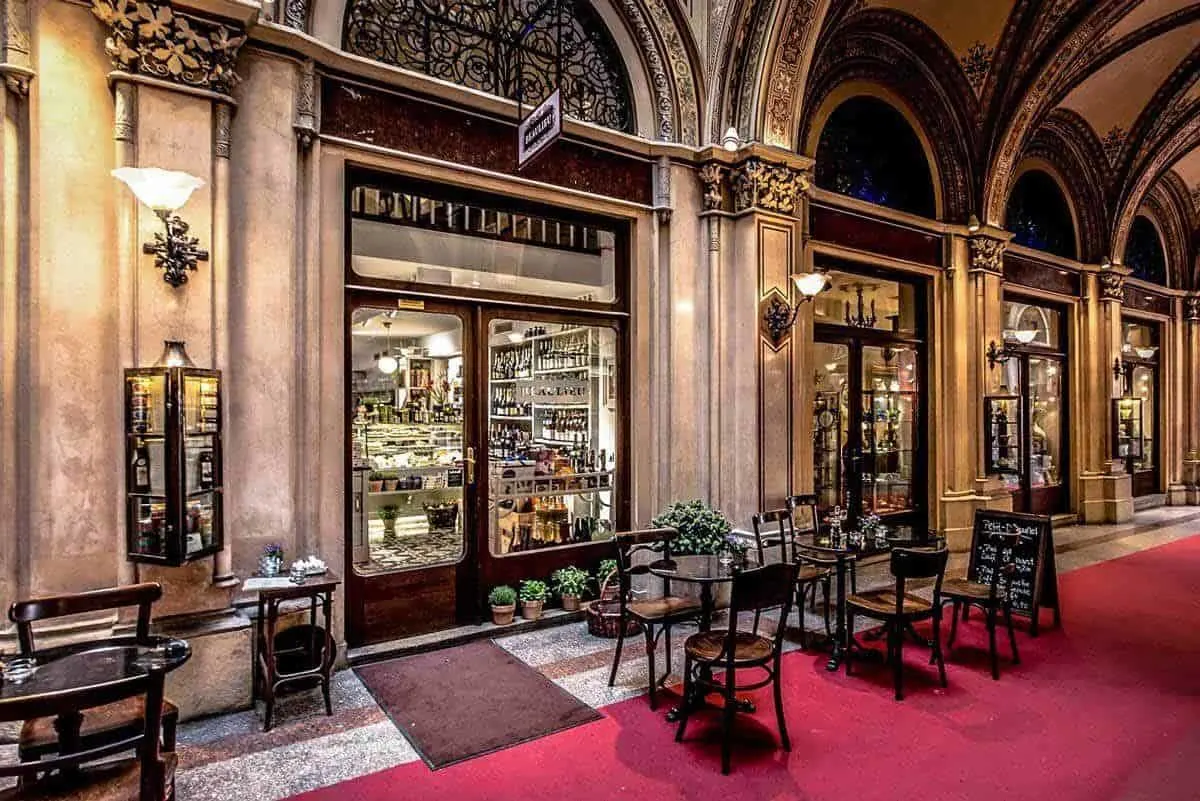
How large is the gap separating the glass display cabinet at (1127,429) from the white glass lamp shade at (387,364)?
406 inches

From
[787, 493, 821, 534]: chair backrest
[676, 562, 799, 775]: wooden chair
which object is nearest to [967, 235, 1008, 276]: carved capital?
[787, 493, 821, 534]: chair backrest

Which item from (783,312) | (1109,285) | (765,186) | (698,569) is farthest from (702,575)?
(1109,285)

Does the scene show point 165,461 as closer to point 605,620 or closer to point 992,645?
point 605,620

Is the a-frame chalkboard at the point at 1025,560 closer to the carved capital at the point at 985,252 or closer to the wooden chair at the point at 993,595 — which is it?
the wooden chair at the point at 993,595

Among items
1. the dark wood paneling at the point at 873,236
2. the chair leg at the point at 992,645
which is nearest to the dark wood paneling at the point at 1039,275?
the dark wood paneling at the point at 873,236

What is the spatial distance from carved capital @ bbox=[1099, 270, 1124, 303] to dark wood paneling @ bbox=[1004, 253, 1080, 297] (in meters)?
0.45

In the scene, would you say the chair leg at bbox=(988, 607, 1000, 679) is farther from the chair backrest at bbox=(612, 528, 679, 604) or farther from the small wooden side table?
the small wooden side table

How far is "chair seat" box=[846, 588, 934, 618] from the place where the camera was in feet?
13.1

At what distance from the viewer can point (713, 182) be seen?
5.59m

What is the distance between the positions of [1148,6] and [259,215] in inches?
363

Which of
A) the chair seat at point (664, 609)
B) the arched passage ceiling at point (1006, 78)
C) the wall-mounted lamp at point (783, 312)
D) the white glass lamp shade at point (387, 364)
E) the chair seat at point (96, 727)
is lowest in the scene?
the chair seat at point (664, 609)

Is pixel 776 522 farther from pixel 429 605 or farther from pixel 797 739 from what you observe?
pixel 429 605

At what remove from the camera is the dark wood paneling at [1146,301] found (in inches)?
422

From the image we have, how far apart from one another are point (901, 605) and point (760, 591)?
1.35 meters
